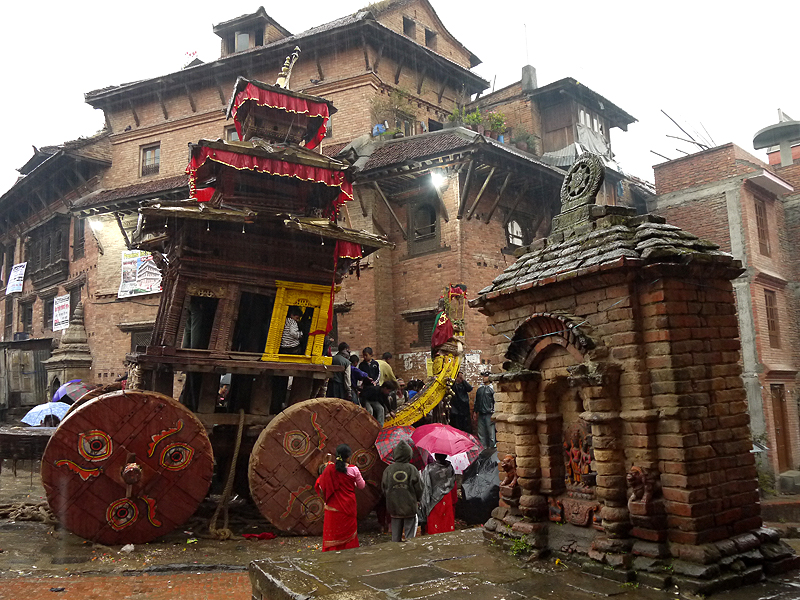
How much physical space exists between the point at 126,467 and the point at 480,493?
5532 millimetres

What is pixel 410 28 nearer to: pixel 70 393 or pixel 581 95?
pixel 581 95

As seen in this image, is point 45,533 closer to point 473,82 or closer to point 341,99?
point 341,99

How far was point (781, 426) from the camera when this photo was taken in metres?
Answer: 18.0

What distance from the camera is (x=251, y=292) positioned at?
11016 mm

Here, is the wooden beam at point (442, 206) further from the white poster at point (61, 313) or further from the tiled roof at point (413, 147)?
the white poster at point (61, 313)

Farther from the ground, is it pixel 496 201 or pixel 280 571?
pixel 496 201

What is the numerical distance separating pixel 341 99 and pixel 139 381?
15.1 metres

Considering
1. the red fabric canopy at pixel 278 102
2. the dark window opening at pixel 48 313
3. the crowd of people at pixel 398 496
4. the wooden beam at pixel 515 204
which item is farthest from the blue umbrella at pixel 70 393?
the wooden beam at pixel 515 204

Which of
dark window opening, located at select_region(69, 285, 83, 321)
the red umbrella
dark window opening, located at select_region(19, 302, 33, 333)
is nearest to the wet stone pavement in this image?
the red umbrella

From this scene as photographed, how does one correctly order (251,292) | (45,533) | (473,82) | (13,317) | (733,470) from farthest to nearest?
(13,317) < (473,82) < (251,292) < (45,533) < (733,470)

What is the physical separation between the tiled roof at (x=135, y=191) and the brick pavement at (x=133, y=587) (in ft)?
50.7

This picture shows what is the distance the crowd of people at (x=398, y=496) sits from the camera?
7.98 metres

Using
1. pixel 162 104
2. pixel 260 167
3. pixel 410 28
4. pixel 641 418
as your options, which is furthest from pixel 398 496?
pixel 410 28

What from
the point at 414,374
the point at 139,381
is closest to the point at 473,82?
the point at 414,374
